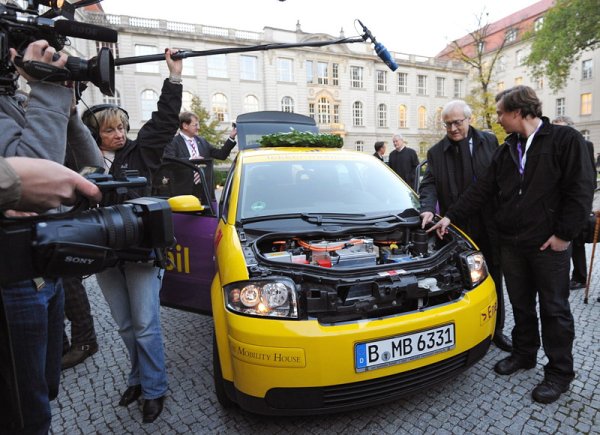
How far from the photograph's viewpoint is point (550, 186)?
2.20 meters

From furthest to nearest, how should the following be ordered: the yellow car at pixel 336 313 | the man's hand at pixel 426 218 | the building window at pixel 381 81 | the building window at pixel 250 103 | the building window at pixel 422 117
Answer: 1. the building window at pixel 422 117
2. the building window at pixel 381 81
3. the building window at pixel 250 103
4. the man's hand at pixel 426 218
5. the yellow car at pixel 336 313

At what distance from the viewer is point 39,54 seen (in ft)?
4.02

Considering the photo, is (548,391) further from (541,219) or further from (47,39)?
(47,39)

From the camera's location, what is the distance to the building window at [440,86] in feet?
149

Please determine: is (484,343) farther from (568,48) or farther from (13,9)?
(568,48)

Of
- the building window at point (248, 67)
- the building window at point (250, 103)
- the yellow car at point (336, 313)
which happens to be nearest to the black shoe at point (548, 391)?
the yellow car at point (336, 313)

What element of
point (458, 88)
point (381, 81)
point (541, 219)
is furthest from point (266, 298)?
point (458, 88)

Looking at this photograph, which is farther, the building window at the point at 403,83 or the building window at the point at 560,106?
the building window at the point at 403,83

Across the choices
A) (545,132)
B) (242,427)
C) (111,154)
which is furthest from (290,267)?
(545,132)

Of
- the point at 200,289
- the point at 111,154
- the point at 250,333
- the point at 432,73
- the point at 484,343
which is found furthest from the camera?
the point at 432,73

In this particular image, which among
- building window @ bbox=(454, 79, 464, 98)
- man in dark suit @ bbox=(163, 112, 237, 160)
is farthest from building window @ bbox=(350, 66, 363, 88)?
man in dark suit @ bbox=(163, 112, 237, 160)

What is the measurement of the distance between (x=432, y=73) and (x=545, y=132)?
48527mm

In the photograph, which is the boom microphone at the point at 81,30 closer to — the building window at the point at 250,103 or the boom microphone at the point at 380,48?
the boom microphone at the point at 380,48

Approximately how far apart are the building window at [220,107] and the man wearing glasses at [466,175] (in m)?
33.4
